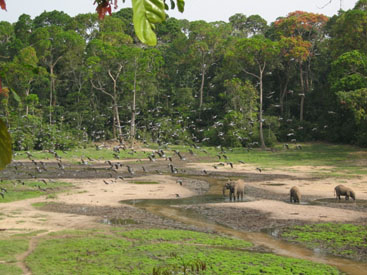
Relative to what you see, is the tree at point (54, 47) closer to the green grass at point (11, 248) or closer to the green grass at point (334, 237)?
the green grass at point (11, 248)

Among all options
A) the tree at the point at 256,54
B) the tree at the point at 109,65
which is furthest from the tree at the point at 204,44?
the tree at the point at 256,54

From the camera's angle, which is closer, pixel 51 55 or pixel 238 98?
pixel 238 98

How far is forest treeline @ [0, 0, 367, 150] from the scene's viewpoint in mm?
35469

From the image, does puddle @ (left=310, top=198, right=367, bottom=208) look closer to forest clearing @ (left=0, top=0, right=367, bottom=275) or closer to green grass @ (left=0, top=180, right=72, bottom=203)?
forest clearing @ (left=0, top=0, right=367, bottom=275)

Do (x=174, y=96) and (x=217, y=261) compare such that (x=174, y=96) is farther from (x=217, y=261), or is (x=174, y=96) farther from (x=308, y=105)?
(x=217, y=261)

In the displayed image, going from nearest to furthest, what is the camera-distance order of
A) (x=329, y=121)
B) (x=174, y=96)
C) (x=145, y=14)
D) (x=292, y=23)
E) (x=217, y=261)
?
(x=145, y=14) < (x=217, y=261) < (x=329, y=121) < (x=292, y=23) < (x=174, y=96)

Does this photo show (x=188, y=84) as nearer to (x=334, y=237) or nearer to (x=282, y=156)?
(x=282, y=156)

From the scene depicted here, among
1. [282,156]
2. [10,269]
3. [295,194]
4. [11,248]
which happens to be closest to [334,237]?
[295,194]

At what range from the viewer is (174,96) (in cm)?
4509

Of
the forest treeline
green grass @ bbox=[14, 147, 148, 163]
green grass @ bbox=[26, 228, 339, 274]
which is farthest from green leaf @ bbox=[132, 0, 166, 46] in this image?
the forest treeline

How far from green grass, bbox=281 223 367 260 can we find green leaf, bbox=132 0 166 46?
1043 centimetres

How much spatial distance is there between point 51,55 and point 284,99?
23.1 meters

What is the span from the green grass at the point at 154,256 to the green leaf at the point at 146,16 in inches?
325

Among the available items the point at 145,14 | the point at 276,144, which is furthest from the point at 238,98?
the point at 145,14
